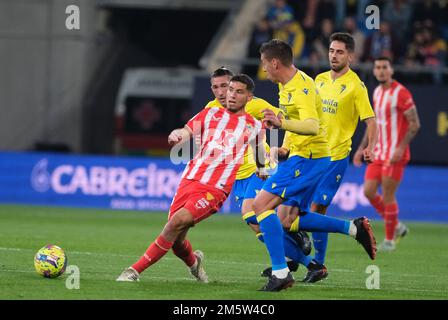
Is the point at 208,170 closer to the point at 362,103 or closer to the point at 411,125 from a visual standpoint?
the point at 362,103

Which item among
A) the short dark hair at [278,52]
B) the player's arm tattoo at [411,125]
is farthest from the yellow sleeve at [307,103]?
the player's arm tattoo at [411,125]

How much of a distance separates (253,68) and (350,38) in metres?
13.0

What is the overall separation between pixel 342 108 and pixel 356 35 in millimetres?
11175

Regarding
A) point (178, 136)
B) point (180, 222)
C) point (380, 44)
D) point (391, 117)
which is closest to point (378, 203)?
point (391, 117)

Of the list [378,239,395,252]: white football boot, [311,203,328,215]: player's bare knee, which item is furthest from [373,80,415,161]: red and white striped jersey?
[311,203,328,215]: player's bare knee

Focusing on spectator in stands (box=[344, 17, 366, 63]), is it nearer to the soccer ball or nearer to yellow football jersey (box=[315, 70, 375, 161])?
yellow football jersey (box=[315, 70, 375, 161])

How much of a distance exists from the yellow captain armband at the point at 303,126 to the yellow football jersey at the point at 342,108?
2.32 m

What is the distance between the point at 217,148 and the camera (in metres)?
10.7

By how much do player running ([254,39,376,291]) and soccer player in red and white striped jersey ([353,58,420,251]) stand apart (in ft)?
Answer: 15.1

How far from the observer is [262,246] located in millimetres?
15891

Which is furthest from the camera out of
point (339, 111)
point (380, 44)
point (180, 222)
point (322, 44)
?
point (322, 44)

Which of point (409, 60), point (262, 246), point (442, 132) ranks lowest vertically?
point (262, 246)
